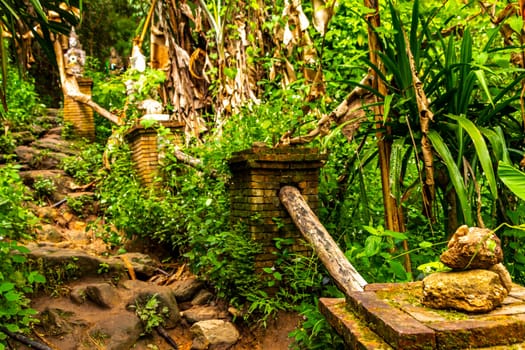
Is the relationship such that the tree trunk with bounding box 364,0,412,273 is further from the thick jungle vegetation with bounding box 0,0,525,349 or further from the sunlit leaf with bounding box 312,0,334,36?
the sunlit leaf with bounding box 312,0,334,36

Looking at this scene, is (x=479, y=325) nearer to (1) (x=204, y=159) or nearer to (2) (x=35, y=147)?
(1) (x=204, y=159)

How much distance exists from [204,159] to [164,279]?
1.48 meters

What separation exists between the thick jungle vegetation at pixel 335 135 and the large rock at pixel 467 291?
Answer: 0.48 feet

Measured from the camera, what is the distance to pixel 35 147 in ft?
31.4

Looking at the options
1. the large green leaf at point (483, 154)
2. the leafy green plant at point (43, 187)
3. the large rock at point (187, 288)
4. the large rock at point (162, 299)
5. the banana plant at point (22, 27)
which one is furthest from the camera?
the leafy green plant at point (43, 187)

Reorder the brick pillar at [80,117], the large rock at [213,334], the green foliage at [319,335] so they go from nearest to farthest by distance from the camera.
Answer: the green foliage at [319,335], the large rock at [213,334], the brick pillar at [80,117]

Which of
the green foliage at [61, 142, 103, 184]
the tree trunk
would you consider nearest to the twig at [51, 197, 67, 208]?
the green foliage at [61, 142, 103, 184]

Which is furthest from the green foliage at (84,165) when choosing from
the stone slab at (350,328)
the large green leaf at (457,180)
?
the stone slab at (350,328)

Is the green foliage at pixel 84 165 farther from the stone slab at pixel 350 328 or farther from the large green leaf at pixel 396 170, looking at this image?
the stone slab at pixel 350 328

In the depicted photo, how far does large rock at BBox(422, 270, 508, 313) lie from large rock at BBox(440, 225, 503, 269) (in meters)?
0.03

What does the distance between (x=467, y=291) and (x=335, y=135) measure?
7.78ft

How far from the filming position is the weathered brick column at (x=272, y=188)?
3.75m

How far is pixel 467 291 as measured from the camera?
3.93 feet

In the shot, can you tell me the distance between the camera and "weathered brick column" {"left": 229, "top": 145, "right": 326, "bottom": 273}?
375cm
